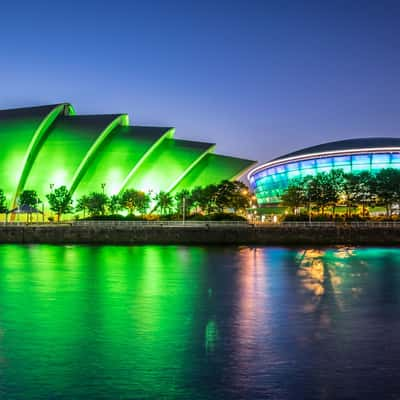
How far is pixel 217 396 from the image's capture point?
9570 mm

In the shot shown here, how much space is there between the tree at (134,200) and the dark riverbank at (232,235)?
56.7 feet

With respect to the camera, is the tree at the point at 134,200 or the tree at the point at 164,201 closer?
the tree at the point at 134,200

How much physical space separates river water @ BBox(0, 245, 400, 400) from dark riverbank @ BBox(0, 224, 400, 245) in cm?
1754

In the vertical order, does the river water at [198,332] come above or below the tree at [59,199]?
below

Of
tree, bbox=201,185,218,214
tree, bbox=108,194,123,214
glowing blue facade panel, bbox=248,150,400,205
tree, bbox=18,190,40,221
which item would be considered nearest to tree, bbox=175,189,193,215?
tree, bbox=201,185,218,214

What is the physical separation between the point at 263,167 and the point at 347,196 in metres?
21.5

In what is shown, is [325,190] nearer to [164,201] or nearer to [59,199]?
[164,201]

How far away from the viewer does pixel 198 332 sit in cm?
1468

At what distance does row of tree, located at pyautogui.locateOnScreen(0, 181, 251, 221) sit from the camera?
63062mm

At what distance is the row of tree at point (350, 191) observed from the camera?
205ft

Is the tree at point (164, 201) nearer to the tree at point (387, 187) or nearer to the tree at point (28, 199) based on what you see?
the tree at point (28, 199)

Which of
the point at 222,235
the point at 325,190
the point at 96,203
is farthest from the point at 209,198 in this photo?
the point at 222,235

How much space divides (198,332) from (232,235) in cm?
3325

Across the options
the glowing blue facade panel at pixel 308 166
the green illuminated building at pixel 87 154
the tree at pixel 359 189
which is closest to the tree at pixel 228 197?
the green illuminated building at pixel 87 154
